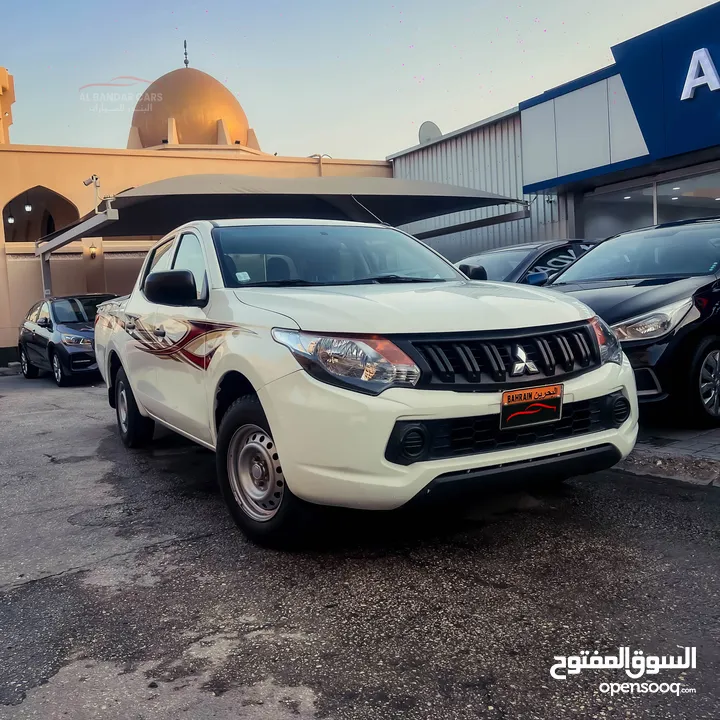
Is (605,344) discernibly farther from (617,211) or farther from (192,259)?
(617,211)

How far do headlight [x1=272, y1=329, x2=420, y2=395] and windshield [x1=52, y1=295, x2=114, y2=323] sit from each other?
10.7m

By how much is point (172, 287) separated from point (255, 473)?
3.97 feet

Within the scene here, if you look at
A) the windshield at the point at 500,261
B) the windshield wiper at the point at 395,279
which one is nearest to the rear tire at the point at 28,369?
the windshield at the point at 500,261

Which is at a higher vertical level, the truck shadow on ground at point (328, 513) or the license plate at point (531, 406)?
the license plate at point (531, 406)

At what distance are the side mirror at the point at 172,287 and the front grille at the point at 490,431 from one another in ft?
5.63

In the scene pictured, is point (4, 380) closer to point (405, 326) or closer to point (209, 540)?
point (209, 540)

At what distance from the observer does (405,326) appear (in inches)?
125

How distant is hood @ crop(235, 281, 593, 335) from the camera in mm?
3217

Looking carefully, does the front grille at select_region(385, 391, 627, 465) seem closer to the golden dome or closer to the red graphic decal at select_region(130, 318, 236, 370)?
the red graphic decal at select_region(130, 318, 236, 370)

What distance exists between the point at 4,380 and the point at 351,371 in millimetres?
13540

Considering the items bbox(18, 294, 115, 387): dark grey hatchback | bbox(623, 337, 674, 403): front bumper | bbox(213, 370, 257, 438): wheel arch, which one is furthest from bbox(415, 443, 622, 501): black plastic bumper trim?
bbox(18, 294, 115, 387): dark grey hatchback

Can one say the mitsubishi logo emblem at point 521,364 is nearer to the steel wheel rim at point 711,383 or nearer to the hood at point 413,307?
the hood at point 413,307

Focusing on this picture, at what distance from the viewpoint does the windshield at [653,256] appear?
604 centimetres

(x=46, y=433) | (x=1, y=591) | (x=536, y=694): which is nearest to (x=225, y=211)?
(x=46, y=433)
